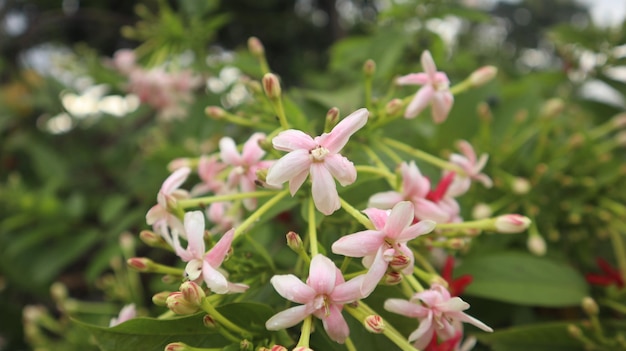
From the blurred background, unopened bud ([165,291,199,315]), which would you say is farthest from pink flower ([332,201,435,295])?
the blurred background

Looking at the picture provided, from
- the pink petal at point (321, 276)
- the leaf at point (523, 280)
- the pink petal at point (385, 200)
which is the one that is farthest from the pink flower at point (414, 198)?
the leaf at point (523, 280)

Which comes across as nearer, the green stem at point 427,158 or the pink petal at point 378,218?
the pink petal at point 378,218

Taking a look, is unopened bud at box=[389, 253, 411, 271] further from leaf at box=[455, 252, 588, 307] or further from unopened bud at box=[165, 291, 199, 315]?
leaf at box=[455, 252, 588, 307]

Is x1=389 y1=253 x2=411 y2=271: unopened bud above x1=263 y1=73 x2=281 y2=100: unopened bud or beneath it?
beneath

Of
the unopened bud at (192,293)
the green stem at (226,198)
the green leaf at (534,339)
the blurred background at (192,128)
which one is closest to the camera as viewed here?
the unopened bud at (192,293)

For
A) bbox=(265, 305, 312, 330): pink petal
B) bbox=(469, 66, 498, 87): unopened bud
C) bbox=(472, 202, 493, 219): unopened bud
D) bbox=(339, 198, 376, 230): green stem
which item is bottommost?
bbox=(472, 202, 493, 219): unopened bud

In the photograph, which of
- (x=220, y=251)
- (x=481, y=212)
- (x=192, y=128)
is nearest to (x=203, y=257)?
(x=220, y=251)

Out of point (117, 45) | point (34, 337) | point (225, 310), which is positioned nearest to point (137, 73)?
point (34, 337)

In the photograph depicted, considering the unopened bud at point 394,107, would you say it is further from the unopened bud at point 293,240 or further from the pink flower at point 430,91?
the unopened bud at point 293,240
